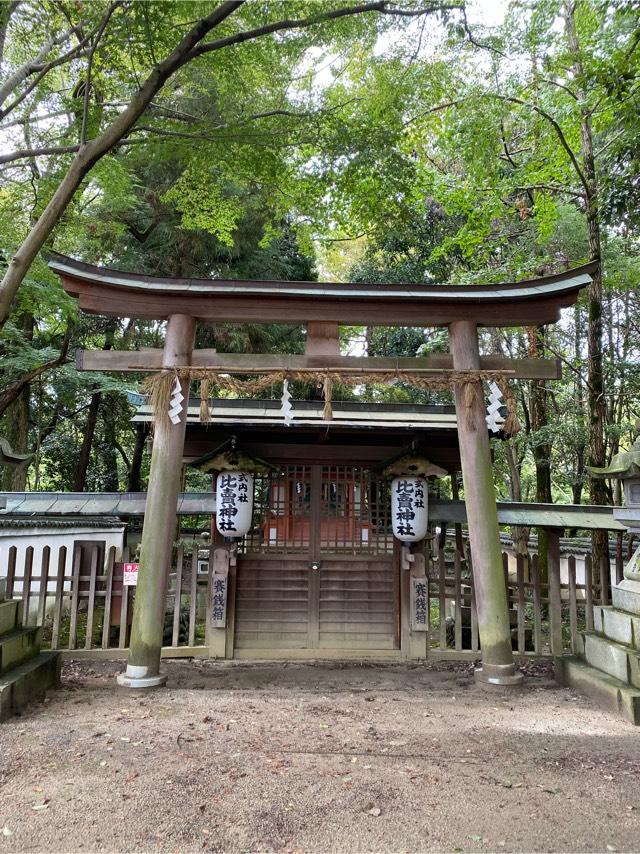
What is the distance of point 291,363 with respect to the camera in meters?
6.13

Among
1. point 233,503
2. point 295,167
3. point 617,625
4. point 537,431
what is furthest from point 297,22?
point 537,431

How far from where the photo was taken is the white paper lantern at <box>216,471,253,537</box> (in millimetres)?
7293

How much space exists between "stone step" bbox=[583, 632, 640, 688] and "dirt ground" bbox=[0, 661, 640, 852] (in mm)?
445

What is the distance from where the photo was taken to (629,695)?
15.2 feet

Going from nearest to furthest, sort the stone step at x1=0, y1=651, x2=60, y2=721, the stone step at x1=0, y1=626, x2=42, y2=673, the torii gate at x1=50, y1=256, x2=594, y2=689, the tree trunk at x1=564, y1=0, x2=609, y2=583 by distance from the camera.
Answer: the stone step at x1=0, y1=651, x2=60, y2=721 < the stone step at x1=0, y1=626, x2=42, y2=673 < the torii gate at x1=50, y1=256, x2=594, y2=689 < the tree trunk at x1=564, y1=0, x2=609, y2=583

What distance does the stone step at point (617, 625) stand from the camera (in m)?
4.99

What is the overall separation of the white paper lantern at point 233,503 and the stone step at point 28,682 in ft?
8.41

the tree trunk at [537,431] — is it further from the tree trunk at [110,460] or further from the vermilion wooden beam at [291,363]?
the tree trunk at [110,460]

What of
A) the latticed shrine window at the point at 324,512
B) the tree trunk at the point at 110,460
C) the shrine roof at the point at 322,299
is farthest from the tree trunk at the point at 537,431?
the tree trunk at the point at 110,460

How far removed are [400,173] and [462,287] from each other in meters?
3.36

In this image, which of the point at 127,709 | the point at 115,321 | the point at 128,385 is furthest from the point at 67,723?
the point at 115,321

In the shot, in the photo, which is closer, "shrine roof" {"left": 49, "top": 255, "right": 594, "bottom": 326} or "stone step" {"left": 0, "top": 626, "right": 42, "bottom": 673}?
"stone step" {"left": 0, "top": 626, "right": 42, "bottom": 673}

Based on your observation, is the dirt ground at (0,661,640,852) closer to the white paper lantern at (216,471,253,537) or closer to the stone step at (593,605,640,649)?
the stone step at (593,605,640,649)

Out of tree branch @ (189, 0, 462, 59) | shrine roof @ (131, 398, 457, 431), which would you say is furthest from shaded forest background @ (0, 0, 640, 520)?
shrine roof @ (131, 398, 457, 431)
